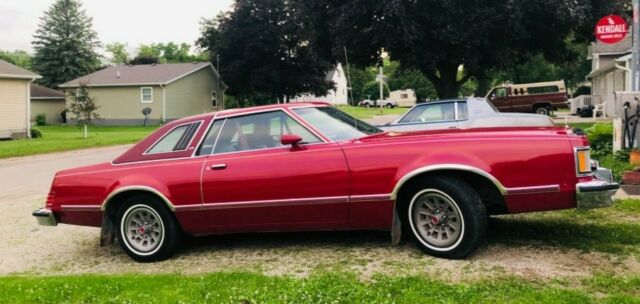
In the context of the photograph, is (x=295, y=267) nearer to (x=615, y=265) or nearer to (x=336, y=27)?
(x=615, y=265)

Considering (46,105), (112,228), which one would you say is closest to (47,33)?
(46,105)

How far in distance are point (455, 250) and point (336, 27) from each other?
21958 millimetres

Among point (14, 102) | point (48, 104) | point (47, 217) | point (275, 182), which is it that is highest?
point (48, 104)

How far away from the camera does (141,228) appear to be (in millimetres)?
5863

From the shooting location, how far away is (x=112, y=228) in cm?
604

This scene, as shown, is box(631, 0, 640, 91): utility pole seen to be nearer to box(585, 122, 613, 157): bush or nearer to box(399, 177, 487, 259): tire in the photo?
box(585, 122, 613, 157): bush

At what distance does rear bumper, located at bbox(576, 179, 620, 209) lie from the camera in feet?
15.7

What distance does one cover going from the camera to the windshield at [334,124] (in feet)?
18.7

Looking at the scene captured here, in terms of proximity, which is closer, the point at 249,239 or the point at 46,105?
the point at 249,239

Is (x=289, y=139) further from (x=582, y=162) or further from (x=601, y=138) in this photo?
(x=601, y=138)

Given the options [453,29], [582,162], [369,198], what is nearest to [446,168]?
[369,198]

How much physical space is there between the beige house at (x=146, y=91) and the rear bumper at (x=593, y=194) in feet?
125

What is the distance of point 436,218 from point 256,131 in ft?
6.57

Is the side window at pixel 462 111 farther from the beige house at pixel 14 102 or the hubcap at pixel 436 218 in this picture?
the beige house at pixel 14 102
